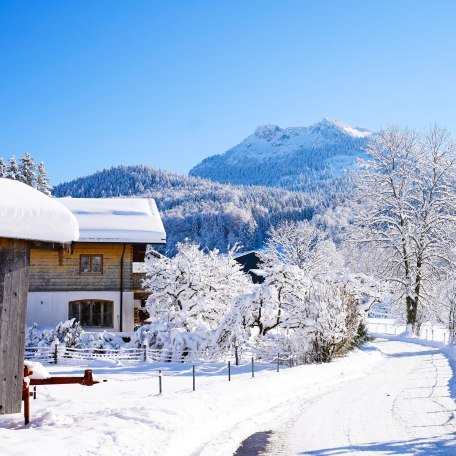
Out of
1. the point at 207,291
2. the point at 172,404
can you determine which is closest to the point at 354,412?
the point at 172,404

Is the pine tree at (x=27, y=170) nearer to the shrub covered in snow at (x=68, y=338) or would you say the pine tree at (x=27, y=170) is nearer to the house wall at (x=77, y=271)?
the house wall at (x=77, y=271)

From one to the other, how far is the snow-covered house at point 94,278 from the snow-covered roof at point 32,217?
1826cm

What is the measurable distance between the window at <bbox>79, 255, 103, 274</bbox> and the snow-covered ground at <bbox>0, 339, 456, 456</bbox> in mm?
11884

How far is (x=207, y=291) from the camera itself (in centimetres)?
2902

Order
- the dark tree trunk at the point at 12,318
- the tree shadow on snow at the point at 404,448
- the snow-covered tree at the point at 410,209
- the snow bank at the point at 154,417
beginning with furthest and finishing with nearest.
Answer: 1. the snow-covered tree at the point at 410,209
2. the dark tree trunk at the point at 12,318
3. the tree shadow on snow at the point at 404,448
4. the snow bank at the point at 154,417

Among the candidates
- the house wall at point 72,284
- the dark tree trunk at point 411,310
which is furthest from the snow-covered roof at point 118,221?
the dark tree trunk at point 411,310

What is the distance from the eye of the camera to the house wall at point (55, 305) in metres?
29.0

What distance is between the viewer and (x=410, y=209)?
1592 inches

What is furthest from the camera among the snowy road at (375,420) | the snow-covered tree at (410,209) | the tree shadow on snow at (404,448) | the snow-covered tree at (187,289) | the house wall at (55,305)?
the snow-covered tree at (410,209)

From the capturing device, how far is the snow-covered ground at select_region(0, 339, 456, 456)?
8.97 metres

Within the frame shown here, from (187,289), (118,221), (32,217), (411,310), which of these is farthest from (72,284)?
(411,310)

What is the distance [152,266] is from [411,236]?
18.6 meters

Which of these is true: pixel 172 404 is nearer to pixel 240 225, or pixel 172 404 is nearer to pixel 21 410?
pixel 21 410

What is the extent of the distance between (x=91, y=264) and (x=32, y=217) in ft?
66.0
